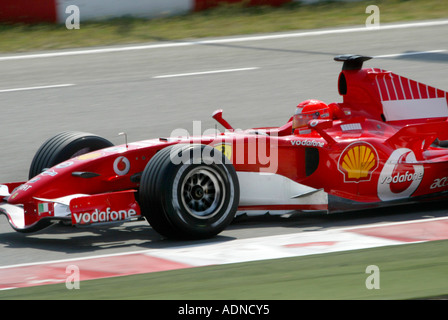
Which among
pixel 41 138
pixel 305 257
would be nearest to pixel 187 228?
pixel 305 257

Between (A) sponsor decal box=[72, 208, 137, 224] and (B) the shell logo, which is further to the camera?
(B) the shell logo

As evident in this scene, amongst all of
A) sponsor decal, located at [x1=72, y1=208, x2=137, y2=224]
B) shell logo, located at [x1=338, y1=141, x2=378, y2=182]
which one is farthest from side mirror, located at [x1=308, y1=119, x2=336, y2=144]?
sponsor decal, located at [x1=72, y1=208, x2=137, y2=224]

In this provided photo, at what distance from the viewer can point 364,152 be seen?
7.09 m

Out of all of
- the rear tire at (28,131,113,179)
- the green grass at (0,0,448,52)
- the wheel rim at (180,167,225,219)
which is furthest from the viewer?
the green grass at (0,0,448,52)

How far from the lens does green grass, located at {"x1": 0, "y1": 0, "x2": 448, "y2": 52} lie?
15391 millimetres

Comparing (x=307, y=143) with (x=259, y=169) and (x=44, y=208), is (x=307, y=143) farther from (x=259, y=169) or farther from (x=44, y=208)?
(x=44, y=208)

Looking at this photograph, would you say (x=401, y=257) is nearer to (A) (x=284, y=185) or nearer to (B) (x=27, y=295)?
(A) (x=284, y=185)

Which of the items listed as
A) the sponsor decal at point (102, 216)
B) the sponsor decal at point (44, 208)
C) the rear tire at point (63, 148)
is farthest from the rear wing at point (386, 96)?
the sponsor decal at point (44, 208)

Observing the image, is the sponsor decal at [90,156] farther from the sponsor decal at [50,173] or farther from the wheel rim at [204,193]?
the wheel rim at [204,193]

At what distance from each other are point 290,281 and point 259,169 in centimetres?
196

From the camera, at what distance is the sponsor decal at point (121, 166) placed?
21.9ft

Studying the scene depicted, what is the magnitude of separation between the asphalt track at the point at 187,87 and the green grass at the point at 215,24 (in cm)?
Result: 57

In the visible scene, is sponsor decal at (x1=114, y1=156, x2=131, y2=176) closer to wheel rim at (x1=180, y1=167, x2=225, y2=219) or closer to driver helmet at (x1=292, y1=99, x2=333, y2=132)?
wheel rim at (x1=180, y1=167, x2=225, y2=219)
